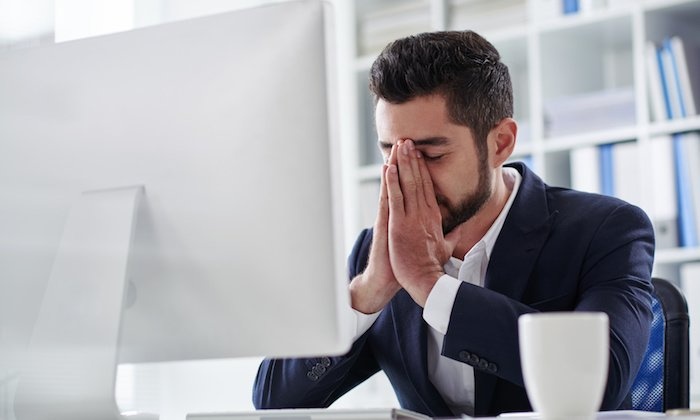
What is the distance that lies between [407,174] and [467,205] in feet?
0.47

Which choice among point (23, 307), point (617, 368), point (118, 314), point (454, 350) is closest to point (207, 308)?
point (118, 314)

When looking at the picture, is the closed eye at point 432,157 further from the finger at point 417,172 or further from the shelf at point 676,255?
the shelf at point 676,255

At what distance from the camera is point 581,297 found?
166 cm

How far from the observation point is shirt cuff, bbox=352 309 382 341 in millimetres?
1735

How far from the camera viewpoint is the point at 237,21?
3.70 feet

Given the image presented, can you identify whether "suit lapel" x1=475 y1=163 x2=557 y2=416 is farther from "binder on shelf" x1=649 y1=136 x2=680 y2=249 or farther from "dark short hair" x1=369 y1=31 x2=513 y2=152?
"binder on shelf" x1=649 y1=136 x2=680 y2=249

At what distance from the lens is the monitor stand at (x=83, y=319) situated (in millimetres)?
1130

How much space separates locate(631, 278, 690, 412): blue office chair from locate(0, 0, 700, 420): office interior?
1.07 metres

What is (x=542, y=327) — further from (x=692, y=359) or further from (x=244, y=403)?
(x=244, y=403)

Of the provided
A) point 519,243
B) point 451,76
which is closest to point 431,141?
point 451,76

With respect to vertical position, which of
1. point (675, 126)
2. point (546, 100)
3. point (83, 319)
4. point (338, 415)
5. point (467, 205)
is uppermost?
point (546, 100)

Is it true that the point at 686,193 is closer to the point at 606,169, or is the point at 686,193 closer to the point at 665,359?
the point at 606,169

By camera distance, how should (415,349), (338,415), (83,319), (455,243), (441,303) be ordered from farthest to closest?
(455,243), (415,349), (441,303), (83,319), (338,415)

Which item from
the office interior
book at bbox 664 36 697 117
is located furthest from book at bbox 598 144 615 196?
book at bbox 664 36 697 117
